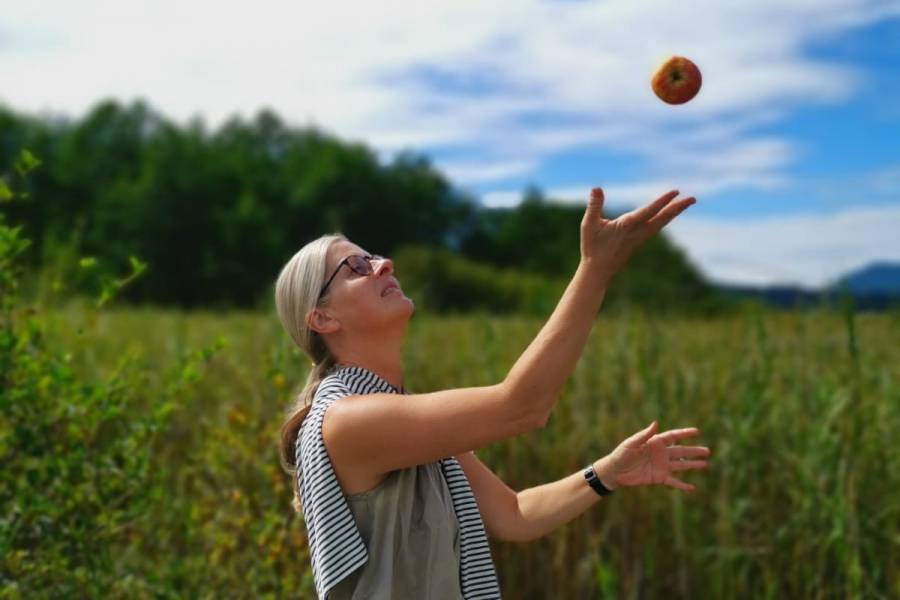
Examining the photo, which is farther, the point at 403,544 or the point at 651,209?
the point at 403,544

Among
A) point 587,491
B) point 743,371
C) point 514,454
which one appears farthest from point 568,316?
point 743,371

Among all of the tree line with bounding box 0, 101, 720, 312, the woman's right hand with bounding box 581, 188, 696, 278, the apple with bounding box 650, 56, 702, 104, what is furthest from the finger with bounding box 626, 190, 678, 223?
the tree line with bounding box 0, 101, 720, 312

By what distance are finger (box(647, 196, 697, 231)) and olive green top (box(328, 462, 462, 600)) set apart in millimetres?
646

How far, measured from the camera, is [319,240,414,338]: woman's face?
2.18m

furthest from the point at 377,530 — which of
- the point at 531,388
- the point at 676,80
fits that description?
the point at 676,80

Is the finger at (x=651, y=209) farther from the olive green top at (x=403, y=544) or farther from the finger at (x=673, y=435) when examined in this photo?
Answer: the olive green top at (x=403, y=544)

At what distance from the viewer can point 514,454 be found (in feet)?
14.9

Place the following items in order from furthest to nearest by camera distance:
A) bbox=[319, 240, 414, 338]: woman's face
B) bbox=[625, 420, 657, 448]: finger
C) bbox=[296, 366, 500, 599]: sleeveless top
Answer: bbox=[625, 420, 657, 448]: finger
bbox=[319, 240, 414, 338]: woman's face
bbox=[296, 366, 500, 599]: sleeveless top

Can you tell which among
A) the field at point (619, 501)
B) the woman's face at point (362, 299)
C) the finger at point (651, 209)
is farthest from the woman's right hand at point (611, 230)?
the field at point (619, 501)

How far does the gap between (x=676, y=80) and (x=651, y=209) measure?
0.45 m

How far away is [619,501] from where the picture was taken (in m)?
4.37

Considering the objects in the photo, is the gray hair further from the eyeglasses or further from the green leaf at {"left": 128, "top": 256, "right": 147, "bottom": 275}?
the green leaf at {"left": 128, "top": 256, "right": 147, "bottom": 275}

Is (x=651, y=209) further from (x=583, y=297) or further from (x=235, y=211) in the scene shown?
(x=235, y=211)

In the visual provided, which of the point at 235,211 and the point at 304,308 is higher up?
the point at 235,211
